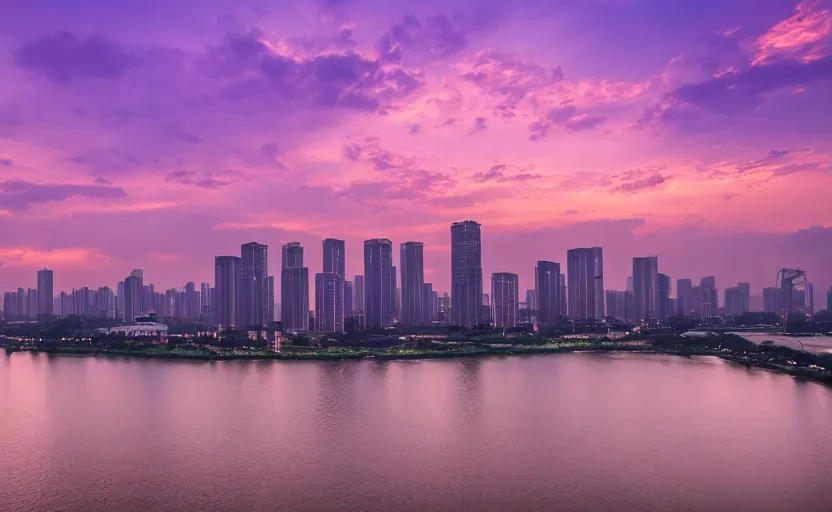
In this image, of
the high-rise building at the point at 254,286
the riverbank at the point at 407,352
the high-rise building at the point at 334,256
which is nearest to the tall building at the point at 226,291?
the high-rise building at the point at 254,286

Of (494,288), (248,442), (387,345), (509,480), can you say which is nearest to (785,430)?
(509,480)

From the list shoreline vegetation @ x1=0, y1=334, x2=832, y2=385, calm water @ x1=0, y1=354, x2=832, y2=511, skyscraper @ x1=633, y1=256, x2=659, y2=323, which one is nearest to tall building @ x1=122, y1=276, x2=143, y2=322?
shoreline vegetation @ x1=0, y1=334, x2=832, y2=385

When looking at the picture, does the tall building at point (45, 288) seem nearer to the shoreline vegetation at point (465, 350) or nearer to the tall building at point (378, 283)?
the shoreline vegetation at point (465, 350)

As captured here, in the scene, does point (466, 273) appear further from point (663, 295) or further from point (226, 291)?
point (663, 295)

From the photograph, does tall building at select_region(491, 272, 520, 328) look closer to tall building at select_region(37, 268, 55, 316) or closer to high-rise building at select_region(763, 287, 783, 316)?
high-rise building at select_region(763, 287, 783, 316)

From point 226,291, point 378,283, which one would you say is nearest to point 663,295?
point 378,283

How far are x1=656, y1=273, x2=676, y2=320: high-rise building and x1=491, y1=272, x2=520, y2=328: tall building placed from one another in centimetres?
2441

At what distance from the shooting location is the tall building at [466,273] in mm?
69875

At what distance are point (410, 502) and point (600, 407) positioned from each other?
35.7 feet

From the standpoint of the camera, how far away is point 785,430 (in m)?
17.0

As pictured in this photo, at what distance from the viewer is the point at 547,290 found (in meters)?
78.4

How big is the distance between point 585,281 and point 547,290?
8.10m

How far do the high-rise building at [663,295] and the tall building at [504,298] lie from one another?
24415 mm

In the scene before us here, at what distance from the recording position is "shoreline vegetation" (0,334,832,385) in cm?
3453
